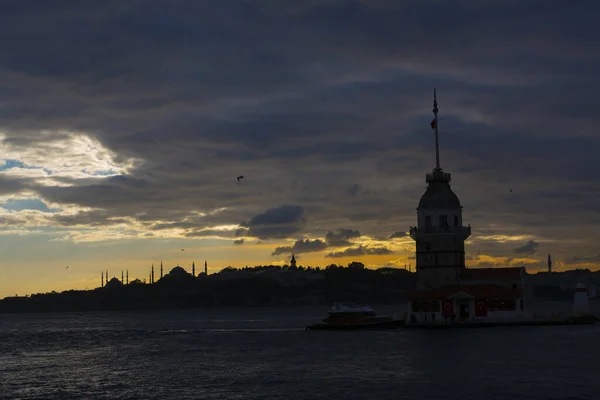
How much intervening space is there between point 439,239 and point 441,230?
123cm

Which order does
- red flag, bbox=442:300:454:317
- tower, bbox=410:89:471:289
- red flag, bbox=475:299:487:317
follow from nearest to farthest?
red flag, bbox=475:299:487:317
red flag, bbox=442:300:454:317
tower, bbox=410:89:471:289

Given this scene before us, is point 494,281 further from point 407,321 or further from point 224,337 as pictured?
point 224,337

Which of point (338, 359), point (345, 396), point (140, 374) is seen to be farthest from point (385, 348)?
point (345, 396)

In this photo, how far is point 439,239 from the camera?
116m

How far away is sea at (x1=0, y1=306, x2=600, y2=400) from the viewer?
61.2 m

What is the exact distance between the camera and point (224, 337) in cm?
12531

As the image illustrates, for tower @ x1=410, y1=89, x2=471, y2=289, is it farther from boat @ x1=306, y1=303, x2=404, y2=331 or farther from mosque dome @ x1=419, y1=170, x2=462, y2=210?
boat @ x1=306, y1=303, x2=404, y2=331

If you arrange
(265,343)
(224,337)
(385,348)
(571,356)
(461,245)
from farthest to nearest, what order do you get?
(224,337) < (461,245) < (265,343) < (385,348) < (571,356)

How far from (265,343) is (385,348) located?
22233 millimetres

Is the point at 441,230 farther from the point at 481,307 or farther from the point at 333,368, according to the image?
the point at 333,368

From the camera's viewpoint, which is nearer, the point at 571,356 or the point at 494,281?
the point at 571,356

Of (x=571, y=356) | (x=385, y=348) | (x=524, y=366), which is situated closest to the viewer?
(x=524, y=366)


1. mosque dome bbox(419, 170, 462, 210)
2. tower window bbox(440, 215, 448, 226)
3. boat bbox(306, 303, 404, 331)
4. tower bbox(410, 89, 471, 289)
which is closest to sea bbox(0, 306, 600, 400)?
boat bbox(306, 303, 404, 331)

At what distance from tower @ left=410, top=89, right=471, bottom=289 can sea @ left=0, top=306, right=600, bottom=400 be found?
30.2ft
